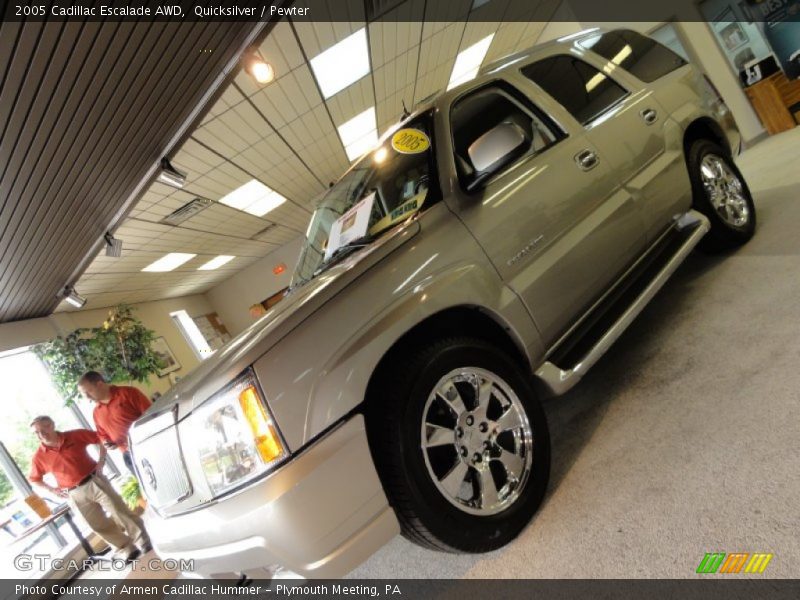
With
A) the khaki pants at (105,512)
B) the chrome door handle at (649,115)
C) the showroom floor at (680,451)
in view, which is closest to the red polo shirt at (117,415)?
the khaki pants at (105,512)

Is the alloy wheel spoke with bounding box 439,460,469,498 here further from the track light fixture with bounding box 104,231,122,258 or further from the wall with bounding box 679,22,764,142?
the wall with bounding box 679,22,764,142

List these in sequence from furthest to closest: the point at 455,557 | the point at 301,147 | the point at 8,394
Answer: the point at 301,147, the point at 8,394, the point at 455,557

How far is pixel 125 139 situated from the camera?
479cm

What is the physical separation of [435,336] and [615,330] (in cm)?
89

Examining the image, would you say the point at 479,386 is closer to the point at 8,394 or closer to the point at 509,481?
the point at 509,481

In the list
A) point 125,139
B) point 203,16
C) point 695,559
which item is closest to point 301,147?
point 125,139

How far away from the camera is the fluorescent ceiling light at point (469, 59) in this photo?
912cm

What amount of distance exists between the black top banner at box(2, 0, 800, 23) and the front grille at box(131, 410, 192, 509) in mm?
2820

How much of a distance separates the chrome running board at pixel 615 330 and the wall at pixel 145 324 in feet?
28.5

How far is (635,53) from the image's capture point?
122 inches

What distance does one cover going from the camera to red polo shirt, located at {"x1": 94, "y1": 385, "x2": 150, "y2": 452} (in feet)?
15.1

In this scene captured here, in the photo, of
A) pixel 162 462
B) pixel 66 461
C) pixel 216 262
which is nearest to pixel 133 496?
pixel 66 461

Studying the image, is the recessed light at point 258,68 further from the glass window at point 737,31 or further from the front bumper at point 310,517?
the glass window at point 737,31

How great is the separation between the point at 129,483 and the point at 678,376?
6136 millimetres
